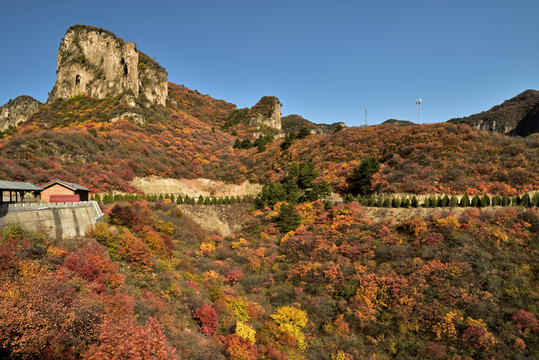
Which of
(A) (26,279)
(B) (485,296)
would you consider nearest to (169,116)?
(A) (26,279)

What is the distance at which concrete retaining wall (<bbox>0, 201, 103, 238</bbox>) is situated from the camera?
16367 mm

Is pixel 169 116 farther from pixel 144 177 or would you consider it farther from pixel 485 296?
pixel 485 296

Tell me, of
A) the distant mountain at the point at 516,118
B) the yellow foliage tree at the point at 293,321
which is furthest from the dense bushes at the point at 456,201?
the distant mountain at the point at 516,118

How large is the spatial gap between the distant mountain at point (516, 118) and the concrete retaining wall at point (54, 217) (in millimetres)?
113039

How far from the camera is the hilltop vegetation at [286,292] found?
10.4 metres

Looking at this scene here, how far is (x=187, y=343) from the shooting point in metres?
14.9

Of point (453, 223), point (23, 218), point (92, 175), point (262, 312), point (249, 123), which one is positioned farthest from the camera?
point (249, 123)

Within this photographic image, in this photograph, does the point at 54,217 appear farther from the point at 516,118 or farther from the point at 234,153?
the point at 516,118

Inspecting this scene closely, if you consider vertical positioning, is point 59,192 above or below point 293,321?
above

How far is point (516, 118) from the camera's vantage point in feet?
313

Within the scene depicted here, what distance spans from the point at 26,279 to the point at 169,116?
74.5 m

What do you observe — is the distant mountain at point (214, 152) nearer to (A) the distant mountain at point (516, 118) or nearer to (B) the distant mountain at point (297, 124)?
(A) the distant mountain at point (516, 118)

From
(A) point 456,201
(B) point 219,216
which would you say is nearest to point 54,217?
(B) point 219,216

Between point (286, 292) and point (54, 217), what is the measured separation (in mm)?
19753
